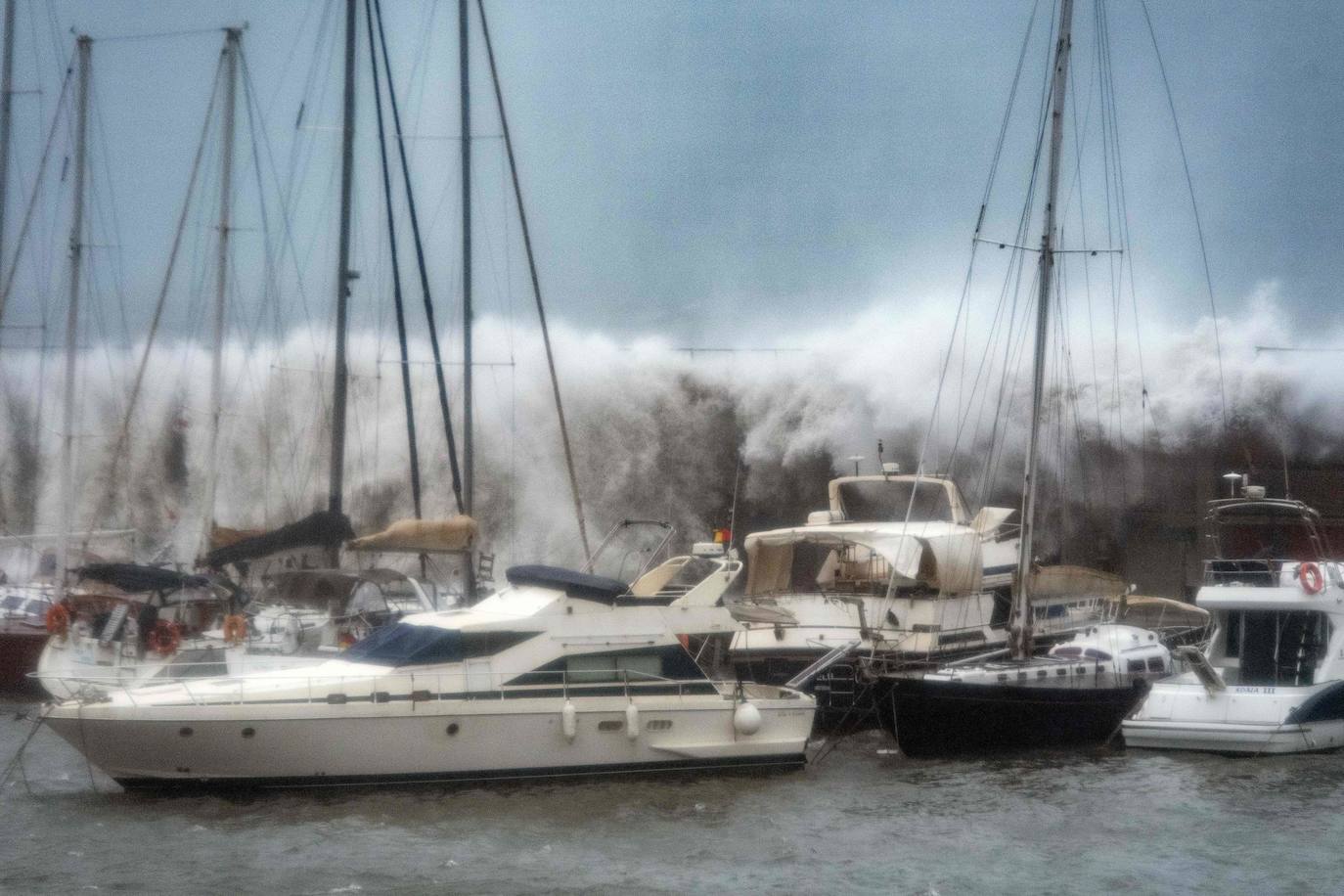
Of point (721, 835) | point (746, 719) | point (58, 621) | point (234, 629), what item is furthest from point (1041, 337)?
point (58, 621)

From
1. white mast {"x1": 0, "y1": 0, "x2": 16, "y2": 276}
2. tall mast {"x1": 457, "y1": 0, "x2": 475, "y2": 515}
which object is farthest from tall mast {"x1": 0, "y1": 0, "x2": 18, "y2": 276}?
tall mast {"x1": 457, "y1": 0, "x2": 475, "y2": 515}

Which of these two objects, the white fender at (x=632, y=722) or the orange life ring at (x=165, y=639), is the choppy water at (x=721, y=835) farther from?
the orange life ring at (x=165, y=639)

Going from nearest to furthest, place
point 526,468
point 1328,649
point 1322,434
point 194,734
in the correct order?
point 194,734 → point 1328,649 → point 1322,434 → point 526,468

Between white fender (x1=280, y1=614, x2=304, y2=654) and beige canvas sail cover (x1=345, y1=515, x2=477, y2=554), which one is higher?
beige canvas sail cover (x1=345, y1=515, x2=477, y2=554)

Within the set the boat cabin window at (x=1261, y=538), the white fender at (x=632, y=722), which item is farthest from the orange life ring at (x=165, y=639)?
the boat cabin window at (x=1261, y=538)

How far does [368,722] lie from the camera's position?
16.6 m

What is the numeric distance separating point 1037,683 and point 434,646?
26.8 feet

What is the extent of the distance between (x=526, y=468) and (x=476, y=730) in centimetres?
2615

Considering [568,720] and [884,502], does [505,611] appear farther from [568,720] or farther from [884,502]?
[884,502]

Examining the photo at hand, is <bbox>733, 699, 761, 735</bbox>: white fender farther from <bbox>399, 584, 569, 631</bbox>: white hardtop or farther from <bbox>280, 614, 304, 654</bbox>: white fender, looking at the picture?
<bbox>280, 614, 304, 654</bbox>: white fender

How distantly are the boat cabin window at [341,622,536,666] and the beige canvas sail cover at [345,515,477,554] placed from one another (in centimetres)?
544

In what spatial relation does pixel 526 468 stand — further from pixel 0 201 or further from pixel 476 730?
pixel 476 730

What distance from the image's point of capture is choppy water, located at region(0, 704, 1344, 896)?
1374 cm

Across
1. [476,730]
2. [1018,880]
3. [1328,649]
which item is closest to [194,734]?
[476,730]
